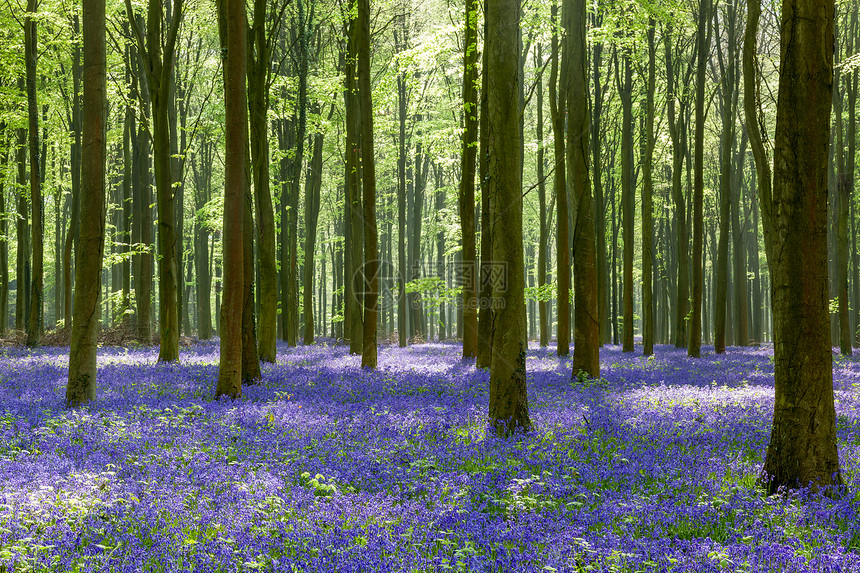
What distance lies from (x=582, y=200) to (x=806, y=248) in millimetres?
7258

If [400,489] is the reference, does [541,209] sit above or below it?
above

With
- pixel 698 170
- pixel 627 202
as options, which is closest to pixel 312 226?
pixel 627 202

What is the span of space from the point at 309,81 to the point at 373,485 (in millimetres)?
18827

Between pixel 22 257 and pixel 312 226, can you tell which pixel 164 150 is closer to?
pixel 312 226

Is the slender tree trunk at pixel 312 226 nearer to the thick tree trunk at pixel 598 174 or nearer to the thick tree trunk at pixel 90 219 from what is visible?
the thick tree trunk at pixel 598 174

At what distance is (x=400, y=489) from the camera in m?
5.16

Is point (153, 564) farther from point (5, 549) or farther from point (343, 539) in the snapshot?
point (343, 539)

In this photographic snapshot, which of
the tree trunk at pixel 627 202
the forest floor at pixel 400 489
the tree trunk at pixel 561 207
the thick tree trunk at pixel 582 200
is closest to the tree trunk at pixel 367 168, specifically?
the forest floor at pixel 400 489

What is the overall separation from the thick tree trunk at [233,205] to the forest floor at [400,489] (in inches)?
36.6

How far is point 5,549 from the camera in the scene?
11.4ft

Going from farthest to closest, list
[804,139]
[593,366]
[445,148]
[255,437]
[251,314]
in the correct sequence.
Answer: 1. [445,148]
2. [593,366]
3. [251,314]
4. [255,437]
5. [804,139]

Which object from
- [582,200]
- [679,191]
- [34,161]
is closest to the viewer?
[582,200]

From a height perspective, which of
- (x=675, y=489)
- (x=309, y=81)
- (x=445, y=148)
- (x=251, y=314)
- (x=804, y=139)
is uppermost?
(x=309, y=81)

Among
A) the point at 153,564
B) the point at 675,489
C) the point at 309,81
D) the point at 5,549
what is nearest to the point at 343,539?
the point at 153,564
